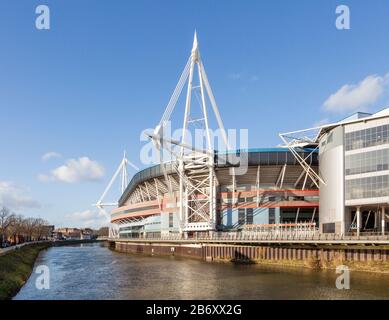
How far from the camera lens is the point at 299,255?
185 feet

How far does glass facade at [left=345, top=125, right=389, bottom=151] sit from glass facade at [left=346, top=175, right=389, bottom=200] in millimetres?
4645

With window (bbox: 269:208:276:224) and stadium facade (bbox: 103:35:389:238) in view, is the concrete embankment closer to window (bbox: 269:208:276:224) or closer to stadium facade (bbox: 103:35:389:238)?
stadium facade (bbox: 103:35:389:238)

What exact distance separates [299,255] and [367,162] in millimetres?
15375

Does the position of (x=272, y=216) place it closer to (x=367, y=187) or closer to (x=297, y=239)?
(x=297, y=239)

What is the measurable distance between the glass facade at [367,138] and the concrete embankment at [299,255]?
14.6m

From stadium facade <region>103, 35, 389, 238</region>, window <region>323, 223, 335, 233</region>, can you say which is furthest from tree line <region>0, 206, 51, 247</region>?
window <region>323, 223, 335, 233</region>

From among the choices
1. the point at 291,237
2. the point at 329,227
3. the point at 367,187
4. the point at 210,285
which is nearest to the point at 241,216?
the point at 329,227

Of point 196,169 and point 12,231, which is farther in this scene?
point 12,231

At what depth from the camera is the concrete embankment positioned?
47.8m

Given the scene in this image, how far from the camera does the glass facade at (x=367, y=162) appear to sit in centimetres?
5472

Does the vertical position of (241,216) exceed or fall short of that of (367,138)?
it falls short

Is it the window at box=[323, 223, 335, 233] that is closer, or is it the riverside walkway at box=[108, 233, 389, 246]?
the riverside walkway at box=[108, 233, 389, 246]
